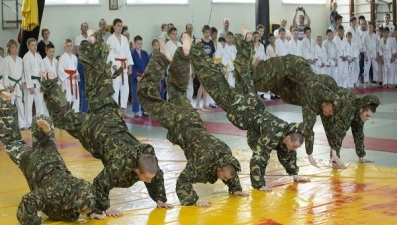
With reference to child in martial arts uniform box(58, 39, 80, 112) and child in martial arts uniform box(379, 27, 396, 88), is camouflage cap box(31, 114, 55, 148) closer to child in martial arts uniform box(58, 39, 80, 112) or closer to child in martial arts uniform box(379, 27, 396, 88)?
child in martial arts uniform box(58, 39, 80, 112)

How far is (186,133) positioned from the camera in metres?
6.56

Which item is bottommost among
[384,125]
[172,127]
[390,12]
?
[384,125]

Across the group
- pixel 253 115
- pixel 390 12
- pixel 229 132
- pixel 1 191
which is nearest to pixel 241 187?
pixel 253 115

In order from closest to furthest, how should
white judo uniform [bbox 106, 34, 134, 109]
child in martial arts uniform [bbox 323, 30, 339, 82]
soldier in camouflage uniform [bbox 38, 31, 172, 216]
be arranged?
1. soldier in camouflage uniform [bbox 38, 31, 172, 216]
2. white judo uniform [bbox 106, 34, 134, 109]
3. child in martial arts uniform [bbox 323, 30, 339, 82]

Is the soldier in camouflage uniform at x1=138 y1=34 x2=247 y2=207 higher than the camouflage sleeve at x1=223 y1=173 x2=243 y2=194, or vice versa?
the soldier in camouflage uniform at x1=138 y1=34 x2=247 y2=207

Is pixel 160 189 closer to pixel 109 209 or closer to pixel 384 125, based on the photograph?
pixel 109 209

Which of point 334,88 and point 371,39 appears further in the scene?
point 371,39

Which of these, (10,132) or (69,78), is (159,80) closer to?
(10,132)

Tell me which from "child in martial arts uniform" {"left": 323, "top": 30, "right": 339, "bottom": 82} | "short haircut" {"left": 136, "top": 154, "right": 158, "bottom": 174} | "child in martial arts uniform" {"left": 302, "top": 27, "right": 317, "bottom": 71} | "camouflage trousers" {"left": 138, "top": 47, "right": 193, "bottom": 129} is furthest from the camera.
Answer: "child in martial arts uniform" {"left": 323, "top": 30, "right": 339, "bottom": 82}

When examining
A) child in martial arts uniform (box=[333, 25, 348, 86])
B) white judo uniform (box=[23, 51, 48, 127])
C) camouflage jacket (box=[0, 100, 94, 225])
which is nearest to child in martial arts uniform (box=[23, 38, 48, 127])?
white judo uniform (box=[23, 51, 48, 127])

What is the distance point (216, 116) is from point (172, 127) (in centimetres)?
609

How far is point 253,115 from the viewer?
7.02 meters

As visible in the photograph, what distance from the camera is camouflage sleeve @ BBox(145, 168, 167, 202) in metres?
6.00

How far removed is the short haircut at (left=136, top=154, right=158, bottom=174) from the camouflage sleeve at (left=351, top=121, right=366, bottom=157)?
10.5 feet
